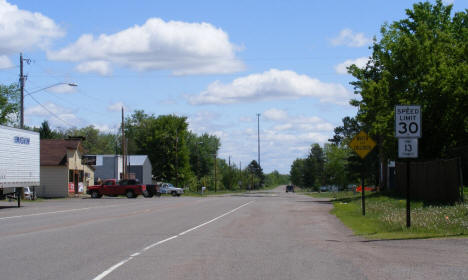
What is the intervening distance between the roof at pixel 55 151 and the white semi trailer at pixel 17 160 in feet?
70.4

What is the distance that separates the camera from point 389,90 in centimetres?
3959

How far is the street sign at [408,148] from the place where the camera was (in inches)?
675

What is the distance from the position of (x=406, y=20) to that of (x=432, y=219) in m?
30.0

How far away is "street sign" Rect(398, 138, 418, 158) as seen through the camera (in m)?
17.2

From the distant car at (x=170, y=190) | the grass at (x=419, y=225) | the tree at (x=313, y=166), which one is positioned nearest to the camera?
the grass at (x=419, y=225)

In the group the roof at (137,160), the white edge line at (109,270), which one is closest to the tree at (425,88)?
the white edge line at (109,270)

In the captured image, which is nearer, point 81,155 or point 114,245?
point 114,245

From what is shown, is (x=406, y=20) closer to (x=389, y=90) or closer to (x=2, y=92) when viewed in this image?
(x=389, y=90)

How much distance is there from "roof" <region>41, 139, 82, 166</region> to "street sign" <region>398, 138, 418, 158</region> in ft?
150

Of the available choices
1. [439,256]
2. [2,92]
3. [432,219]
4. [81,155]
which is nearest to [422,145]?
[432,219]

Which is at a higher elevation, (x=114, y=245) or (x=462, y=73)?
(x=462, y=73)

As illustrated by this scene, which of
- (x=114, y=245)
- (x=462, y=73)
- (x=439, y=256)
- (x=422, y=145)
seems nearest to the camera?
(x=439, y=256)

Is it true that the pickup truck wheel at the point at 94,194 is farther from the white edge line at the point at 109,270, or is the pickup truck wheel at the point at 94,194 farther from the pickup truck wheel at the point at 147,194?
the white edge line at the point at 109,270

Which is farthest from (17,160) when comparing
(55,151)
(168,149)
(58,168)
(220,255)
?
(168,149)
